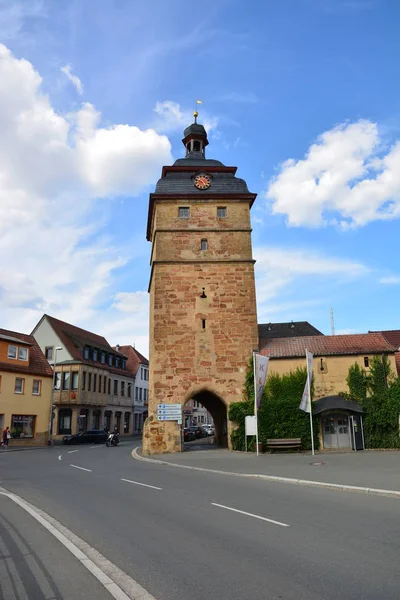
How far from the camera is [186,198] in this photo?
1234 inches

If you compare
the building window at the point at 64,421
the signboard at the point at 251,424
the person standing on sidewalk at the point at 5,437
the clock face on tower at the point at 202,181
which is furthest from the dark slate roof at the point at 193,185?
the building window at the point at 64,421

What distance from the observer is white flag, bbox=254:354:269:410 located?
25.3m

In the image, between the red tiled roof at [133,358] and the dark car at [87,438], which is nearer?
the dark car at [87,438]

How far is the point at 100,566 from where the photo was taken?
18.6 feet

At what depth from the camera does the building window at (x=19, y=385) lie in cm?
3794

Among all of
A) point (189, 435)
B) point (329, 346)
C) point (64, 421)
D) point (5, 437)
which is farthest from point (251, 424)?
point (64, 421)

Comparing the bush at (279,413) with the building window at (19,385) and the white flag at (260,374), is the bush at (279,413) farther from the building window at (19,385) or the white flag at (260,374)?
the building window at (19,385)

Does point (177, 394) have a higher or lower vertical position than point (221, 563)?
higher

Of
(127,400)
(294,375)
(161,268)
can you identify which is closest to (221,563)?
(294,375)

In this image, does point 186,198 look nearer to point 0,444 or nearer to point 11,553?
point 0,444

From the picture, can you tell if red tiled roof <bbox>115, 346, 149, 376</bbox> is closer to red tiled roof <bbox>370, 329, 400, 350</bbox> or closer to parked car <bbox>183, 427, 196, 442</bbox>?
parked car <bbox>183, 427, 196, 442</bbox>

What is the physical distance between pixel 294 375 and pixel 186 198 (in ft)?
42.3

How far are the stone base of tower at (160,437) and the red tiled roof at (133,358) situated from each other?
39.7 m

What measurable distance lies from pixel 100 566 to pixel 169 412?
72.7ft
